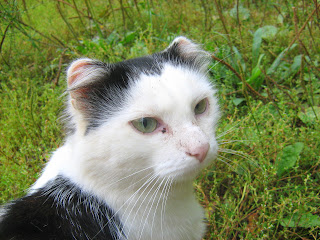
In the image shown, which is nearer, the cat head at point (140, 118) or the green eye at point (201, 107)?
the cat head at point (140, 118)

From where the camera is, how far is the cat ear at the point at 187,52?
1.55 meters

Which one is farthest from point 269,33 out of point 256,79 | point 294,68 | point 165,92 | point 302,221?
point 165,92

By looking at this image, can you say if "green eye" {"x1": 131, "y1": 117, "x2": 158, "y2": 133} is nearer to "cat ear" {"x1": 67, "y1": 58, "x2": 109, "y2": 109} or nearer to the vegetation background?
"cat ear" {"x1": 67, "y1": 58, "x2": 109, "y2": 109}

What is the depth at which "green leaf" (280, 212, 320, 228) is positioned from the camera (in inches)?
62.3

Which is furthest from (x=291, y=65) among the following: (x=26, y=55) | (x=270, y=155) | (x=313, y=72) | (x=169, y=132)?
(x=26, y=55)

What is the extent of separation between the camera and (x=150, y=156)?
3.92ft

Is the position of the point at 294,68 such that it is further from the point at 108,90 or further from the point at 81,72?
the point at 81,72

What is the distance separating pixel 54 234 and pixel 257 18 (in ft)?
12.7

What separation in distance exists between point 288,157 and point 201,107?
925 millimetres

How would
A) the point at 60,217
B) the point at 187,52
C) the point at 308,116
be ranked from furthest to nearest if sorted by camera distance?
the point at 308,116, the point at 187,52, the point at 60,217

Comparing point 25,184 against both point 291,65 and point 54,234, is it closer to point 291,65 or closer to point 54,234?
point 54,234

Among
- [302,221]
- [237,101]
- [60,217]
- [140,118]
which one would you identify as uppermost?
[140,118]

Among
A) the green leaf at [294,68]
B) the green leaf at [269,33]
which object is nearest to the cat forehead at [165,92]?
the green leaf at [294,68]

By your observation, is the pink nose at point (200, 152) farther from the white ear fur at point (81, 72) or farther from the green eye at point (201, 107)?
the white ear fur at point (81, 72)
